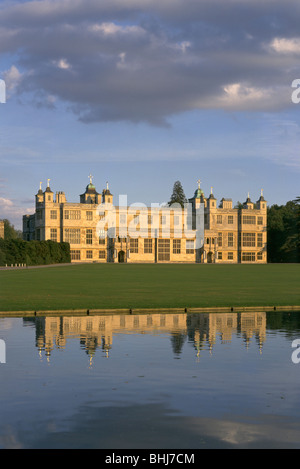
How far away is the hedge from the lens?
283 ft

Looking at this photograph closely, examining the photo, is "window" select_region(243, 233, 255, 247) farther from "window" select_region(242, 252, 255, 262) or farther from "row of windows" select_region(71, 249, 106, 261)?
"row of windows" select_region(71, 249, 106, 261)

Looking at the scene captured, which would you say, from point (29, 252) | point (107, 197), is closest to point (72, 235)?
point (107, 197)

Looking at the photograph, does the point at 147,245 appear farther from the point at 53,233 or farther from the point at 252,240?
the point at 252,240

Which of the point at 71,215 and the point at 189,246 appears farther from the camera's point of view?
the point at 189,246

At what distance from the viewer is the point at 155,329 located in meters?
18.8

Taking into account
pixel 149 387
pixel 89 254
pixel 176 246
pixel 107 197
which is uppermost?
pixel 107 197

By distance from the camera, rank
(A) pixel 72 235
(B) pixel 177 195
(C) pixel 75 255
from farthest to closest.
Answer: (B) pixel 177 195 → (C) pixel 75 255 → (A) pixel 72 235

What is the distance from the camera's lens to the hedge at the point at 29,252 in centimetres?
→ 8638

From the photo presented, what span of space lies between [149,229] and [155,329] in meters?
112

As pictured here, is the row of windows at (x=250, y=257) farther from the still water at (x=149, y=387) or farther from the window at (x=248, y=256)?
the still water at (x=149, y=387)

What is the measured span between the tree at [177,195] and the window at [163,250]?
134 feet
